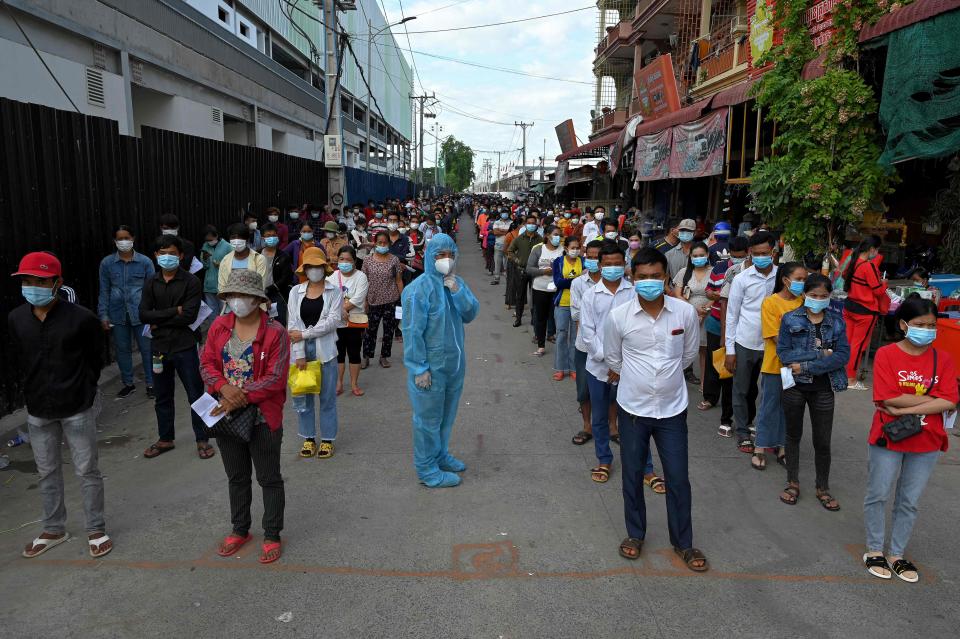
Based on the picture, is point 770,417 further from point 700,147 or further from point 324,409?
point 700,147

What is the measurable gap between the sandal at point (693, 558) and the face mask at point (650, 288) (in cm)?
158

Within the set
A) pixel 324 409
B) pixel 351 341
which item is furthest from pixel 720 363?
pixel 351 341

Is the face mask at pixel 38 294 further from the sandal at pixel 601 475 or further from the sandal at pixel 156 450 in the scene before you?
the sandal at pixel 601 475

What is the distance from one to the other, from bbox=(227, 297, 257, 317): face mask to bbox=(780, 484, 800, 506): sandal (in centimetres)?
408

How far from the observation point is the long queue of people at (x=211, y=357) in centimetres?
384

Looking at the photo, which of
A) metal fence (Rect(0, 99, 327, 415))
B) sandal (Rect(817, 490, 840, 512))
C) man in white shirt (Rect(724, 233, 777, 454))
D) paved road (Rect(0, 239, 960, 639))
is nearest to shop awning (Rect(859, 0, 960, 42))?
man in white shirt (Rect(724, 233, 777, 454))

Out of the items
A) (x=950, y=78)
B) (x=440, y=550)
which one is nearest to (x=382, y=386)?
(x=440, y=550)

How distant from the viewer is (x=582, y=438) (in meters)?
5.81

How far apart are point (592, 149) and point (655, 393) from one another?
19694mm

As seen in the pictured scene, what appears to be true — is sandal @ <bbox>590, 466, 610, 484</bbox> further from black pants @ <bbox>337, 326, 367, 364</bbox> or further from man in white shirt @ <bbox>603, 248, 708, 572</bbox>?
black pants @ <bbox>337, 326, 367, 364</bbox>

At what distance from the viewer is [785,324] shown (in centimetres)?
461

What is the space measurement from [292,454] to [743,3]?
15843mm

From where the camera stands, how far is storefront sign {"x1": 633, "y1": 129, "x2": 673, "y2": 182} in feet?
45.0

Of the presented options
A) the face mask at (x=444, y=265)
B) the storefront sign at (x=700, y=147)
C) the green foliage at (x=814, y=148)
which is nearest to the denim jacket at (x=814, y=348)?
the face mask at (x=444, y=265)
